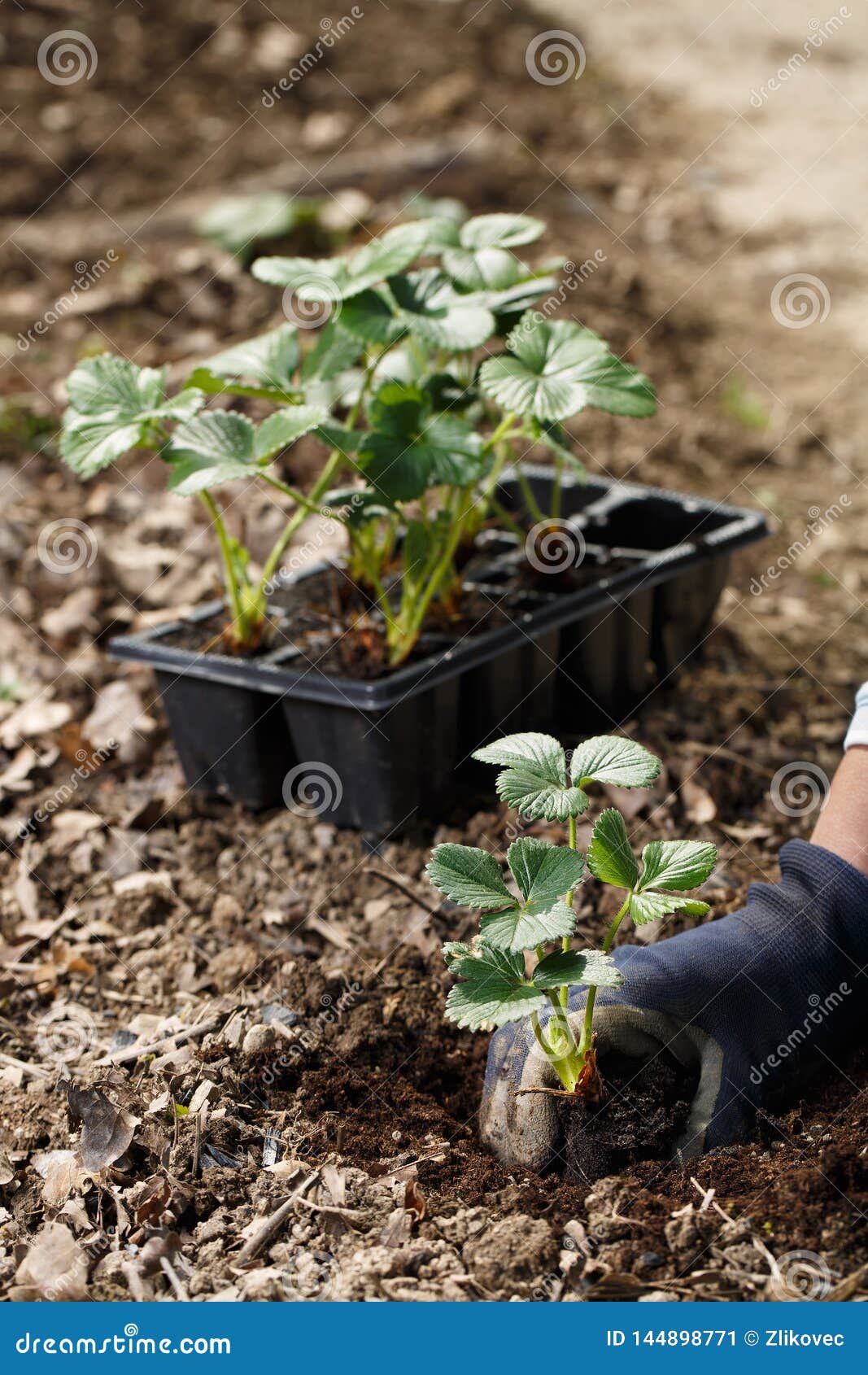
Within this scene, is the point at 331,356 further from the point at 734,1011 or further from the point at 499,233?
the point at 734,1011

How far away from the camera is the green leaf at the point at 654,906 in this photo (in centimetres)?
128

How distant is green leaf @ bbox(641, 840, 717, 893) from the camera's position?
1.33m

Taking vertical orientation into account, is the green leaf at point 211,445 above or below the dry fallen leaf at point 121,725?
above

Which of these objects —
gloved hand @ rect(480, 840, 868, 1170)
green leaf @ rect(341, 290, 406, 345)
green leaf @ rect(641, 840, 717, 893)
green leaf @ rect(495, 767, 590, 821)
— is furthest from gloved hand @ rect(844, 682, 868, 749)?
green leaf @ rect(341, 290, 406, 345)

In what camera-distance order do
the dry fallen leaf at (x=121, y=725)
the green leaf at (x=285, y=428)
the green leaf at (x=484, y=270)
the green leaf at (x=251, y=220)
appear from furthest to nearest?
1. the green leaf at (x=251, y=220)
2. the dry fallen leaf at (x=121, y=725)
3. the green leaf at (x=484, y=270)
4. the green leaf at (x=285, y=428)

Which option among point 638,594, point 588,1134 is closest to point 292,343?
point 638,594

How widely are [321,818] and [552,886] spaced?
2.93ft

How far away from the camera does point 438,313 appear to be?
6.29 ft

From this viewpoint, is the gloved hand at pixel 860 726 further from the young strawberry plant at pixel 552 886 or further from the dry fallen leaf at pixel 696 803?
the dry fallen leaf at pixel 696 803

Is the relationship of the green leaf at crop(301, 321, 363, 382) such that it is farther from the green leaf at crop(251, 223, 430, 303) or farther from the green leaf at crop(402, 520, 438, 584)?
the green leaf at crop(402, 520, 438, 584)

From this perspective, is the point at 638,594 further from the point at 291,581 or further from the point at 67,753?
the point at 67,753

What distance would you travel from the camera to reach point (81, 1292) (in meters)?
1.28

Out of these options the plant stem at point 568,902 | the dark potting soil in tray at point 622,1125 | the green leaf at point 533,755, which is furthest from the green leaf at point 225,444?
the dark potting soil in tray at point 622,1125

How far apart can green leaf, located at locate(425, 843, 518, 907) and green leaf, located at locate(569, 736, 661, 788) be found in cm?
13
